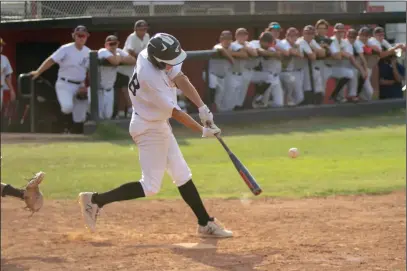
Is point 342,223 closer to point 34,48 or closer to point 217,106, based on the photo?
point 217,106

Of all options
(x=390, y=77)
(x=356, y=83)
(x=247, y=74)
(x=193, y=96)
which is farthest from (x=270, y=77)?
(x=193, y=96)

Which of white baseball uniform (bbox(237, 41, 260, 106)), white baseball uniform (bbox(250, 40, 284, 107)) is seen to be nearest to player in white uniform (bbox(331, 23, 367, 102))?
white baseball uniform (bbox(250, 40, 284, 107))

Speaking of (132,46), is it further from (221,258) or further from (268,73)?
(221,258)

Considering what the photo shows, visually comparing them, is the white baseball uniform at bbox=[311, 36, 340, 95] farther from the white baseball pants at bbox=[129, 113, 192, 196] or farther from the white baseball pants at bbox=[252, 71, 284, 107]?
the white baseball pants at bbox=[129, 113, 192, 196]

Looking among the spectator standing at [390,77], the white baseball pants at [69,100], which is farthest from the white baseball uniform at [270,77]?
the spectator standing at [390,77]

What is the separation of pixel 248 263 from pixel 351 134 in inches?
365

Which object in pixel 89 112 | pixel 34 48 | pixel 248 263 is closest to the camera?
pixel 248 263

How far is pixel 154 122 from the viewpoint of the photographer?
7.22 metres

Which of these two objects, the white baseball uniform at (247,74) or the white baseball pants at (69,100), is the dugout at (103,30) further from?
the white baseball uniform at (247,74)

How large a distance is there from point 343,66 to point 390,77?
2294mm

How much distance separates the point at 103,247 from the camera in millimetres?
7148

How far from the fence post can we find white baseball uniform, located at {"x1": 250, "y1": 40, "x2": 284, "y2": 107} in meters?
3.48

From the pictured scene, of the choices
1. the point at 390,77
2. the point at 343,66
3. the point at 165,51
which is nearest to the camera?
the point at 165,51

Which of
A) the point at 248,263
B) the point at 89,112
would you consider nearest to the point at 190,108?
the point at 89,112
